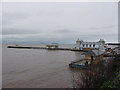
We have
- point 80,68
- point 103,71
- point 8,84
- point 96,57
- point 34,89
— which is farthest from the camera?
point 96,57


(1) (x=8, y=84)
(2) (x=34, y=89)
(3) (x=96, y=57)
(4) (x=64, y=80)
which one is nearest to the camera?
(2) (x=34, y=89)

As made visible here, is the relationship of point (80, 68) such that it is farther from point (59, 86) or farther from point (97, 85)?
point (97, 85)

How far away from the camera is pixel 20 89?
1135 cm

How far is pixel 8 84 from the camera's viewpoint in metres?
12.7

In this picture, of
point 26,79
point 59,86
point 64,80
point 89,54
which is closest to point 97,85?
point 59,86

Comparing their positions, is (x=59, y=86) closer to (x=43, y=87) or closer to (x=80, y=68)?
(x=43, y=87)

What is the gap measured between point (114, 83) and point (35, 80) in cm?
849

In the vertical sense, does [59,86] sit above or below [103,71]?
below

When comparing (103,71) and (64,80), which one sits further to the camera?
(64,80)

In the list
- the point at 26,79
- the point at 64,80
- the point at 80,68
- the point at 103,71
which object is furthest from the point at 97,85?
the point at 80,68

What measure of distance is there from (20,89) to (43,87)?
1781mm

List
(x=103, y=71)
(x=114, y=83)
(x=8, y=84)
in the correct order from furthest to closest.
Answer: (x=8, y=84), (x=103, y=71), (x=114, y=83)

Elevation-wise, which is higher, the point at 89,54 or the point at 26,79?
the point at 89,54

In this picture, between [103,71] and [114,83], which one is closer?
[114,83]
